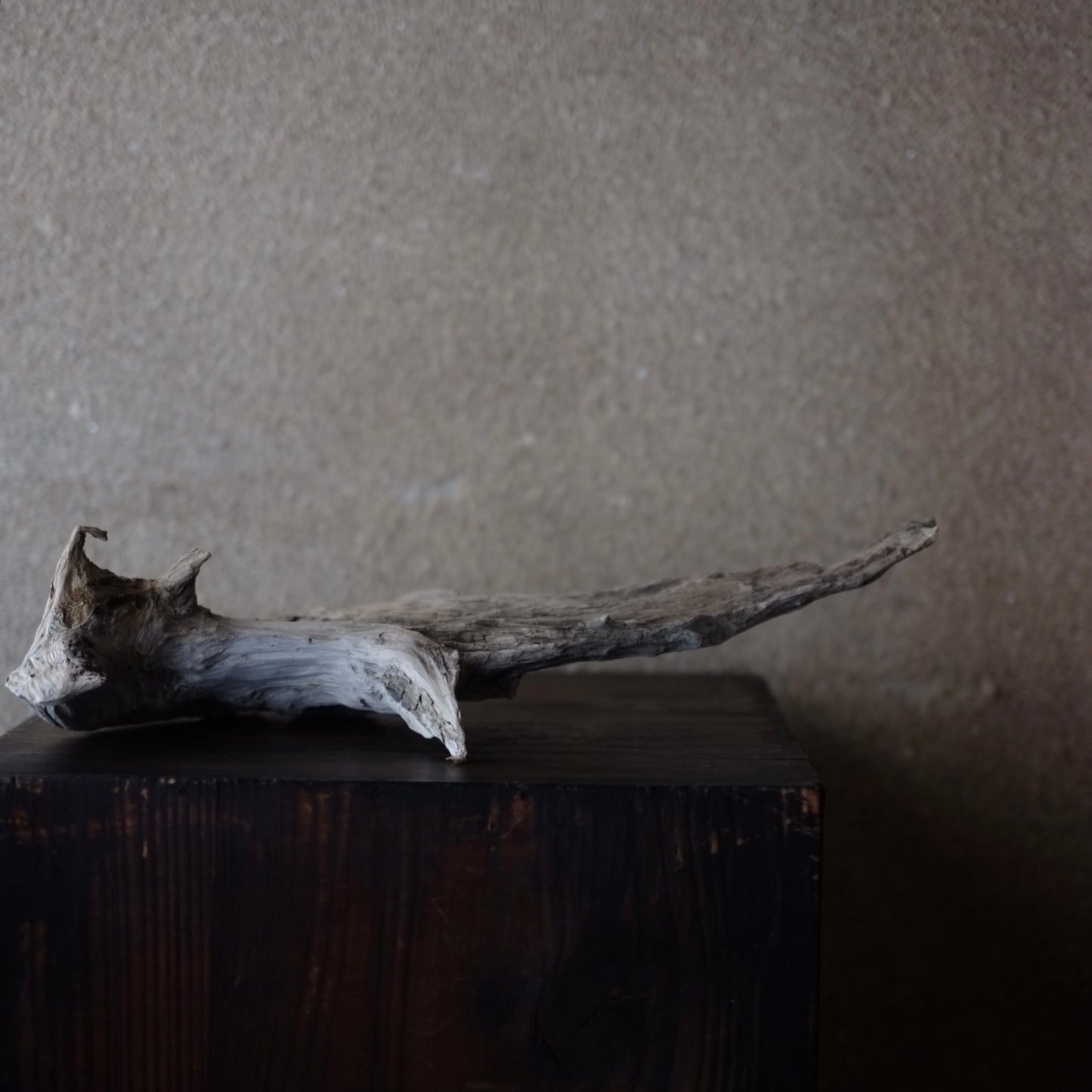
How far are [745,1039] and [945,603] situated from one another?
2.01 feet

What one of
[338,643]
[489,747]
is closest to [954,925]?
[489,747]

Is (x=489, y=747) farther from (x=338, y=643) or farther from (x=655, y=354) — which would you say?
A: (x=655, y=354)

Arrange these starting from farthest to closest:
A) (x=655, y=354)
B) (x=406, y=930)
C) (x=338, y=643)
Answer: (x=655, y=354), (x=338, y=643), (x=406, y=930)

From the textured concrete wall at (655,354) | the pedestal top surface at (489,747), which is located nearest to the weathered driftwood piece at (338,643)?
the pedestal top surface at (489,747)

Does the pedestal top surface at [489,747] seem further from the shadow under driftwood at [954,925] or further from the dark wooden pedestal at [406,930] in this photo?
the shadow under driftwood at [954,925]

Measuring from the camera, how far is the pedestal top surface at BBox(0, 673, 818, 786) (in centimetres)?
80

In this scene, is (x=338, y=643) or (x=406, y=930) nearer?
(x=406, y=930)

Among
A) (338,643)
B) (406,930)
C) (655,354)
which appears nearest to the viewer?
(406,930)

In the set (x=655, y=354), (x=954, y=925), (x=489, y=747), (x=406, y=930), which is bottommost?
(x=954, y=925)

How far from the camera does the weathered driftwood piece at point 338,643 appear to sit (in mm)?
838

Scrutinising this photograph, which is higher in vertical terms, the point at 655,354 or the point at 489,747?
the point at 655,354

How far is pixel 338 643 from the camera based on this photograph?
0.89 metres

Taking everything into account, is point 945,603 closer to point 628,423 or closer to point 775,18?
point 628,423

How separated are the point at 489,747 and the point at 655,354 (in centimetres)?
53
